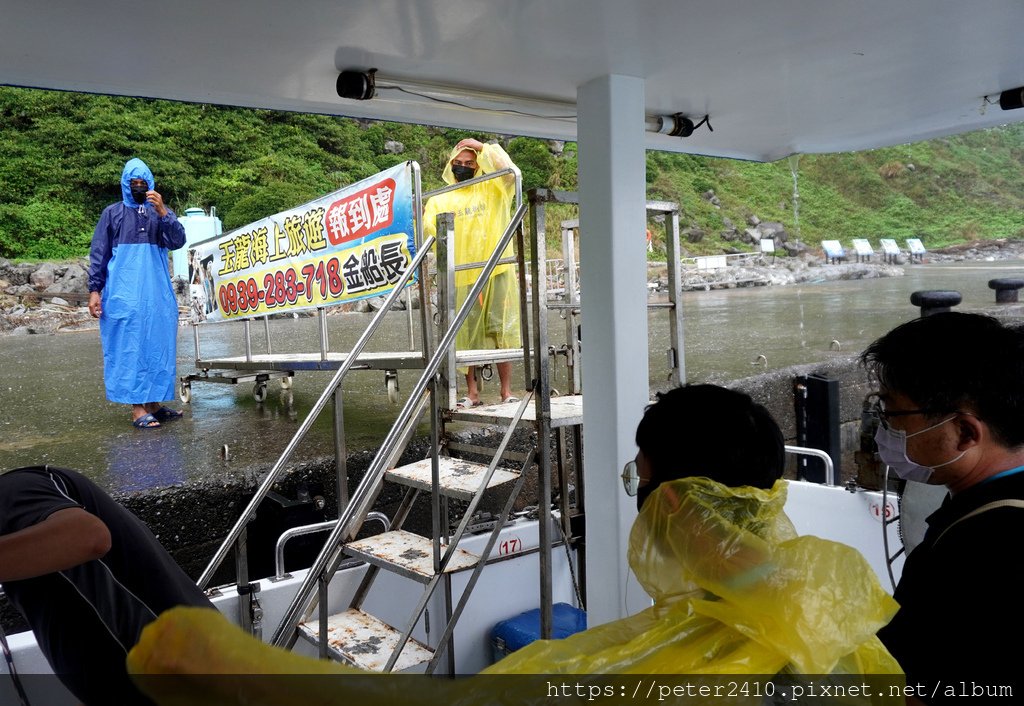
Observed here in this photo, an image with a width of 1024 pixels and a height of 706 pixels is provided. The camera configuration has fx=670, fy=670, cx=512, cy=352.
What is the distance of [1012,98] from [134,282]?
234 inches

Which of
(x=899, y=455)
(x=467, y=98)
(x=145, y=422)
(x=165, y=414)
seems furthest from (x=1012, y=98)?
(x=165, y=414)

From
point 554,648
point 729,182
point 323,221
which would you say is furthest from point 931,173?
point 554,648

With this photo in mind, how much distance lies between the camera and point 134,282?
5352 millimetres

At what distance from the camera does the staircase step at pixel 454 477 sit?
113 inches

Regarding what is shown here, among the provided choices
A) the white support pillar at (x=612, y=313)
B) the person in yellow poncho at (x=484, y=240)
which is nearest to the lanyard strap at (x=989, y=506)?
the white support pillar at (x=612, y=313)

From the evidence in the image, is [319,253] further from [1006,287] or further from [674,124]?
[1006,287]

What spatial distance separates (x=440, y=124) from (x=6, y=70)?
187 centimetres

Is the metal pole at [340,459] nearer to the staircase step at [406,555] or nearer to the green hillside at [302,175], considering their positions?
the staircase step at [406,555]

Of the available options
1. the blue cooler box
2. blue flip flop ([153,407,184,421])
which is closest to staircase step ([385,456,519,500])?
the blue cooler box

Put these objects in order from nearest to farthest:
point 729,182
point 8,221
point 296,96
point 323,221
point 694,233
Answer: point 296,96, point 323,221, point 8,221, point 694,233, point 729,182

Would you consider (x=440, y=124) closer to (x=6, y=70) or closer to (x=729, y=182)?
(x=6, y=70)

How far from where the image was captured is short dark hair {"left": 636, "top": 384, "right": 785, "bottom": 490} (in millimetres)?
1213

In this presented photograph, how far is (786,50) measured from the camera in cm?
271

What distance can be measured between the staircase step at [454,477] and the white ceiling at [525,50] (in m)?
1.75
